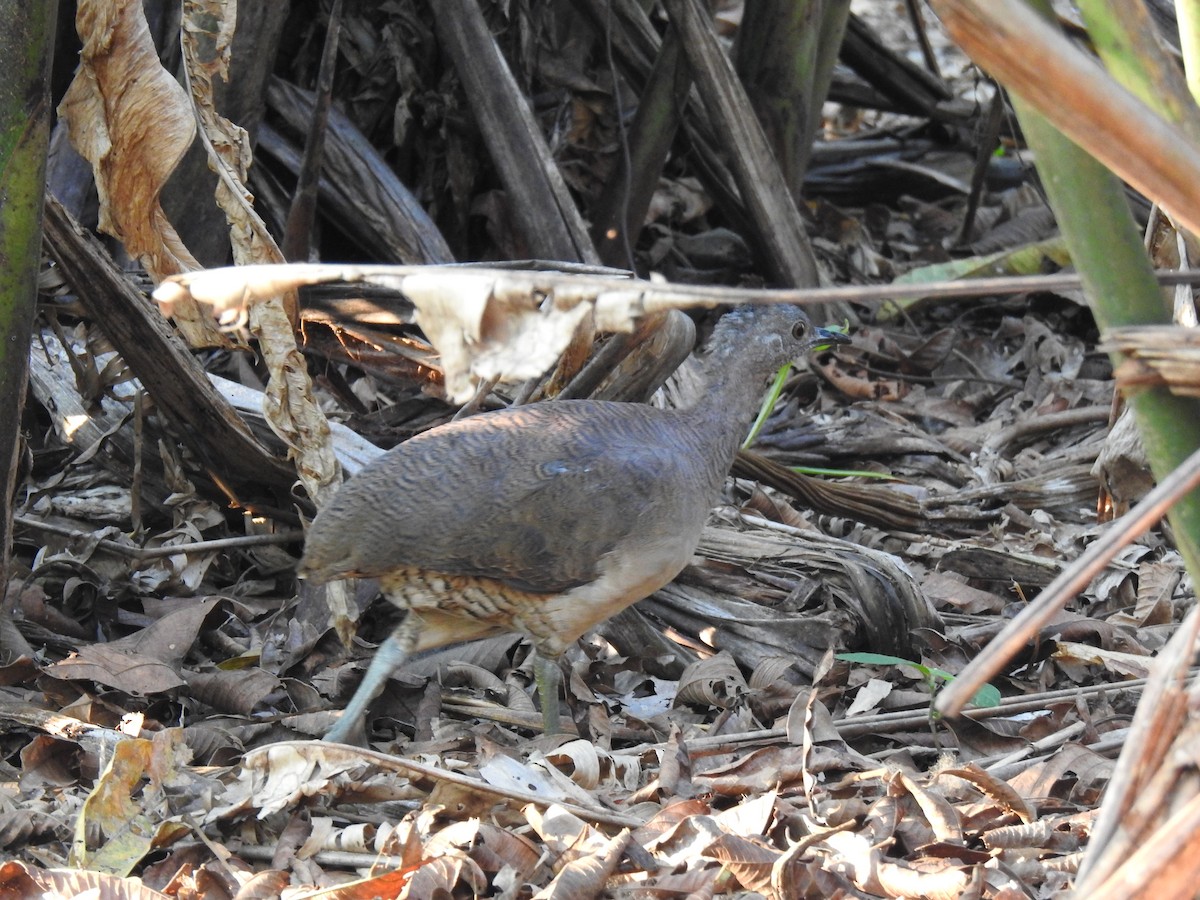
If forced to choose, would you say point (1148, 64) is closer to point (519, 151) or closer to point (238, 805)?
point (238, 805)

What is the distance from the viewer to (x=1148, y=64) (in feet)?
5.54

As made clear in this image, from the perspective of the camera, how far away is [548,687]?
3.98 metres

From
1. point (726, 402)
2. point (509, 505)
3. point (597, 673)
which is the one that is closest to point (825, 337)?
point (726, 402)

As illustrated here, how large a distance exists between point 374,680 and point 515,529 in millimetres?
630

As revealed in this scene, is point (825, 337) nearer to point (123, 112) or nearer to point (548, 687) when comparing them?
point (548, 687)

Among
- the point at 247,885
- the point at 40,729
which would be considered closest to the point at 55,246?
the point at 40,729

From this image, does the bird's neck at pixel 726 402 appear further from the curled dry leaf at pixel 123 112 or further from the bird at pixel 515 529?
the curled dry leaf at pixel 123 112

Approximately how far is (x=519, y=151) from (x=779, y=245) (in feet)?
5.22

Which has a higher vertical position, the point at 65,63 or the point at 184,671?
the point at 65,63

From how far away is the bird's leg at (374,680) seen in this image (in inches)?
147

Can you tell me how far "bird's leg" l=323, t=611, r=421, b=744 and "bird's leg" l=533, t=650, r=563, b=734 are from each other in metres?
0.38

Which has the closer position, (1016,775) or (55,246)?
(1016,775)

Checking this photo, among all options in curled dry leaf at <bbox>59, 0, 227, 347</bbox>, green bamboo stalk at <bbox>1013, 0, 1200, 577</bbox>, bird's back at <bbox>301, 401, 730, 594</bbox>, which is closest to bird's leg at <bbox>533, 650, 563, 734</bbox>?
bird's back at <bbox>301, 401, 730, 594</bbox>

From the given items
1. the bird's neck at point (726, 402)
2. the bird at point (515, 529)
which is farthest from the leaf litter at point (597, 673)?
the bird's neck at point (726, 402)
